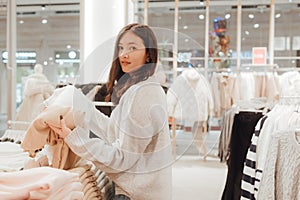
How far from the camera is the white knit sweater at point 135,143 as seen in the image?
1250 millimetres

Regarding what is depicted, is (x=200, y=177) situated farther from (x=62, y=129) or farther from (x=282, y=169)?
(x=62, y=129)

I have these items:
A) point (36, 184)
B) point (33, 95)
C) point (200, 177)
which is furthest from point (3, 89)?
point (200, 177)

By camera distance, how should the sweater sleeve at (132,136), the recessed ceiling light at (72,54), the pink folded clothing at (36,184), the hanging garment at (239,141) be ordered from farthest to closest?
the recessed ceiling light at (72,54)
the hanging garment at (239,141)
the sweater sleeve at (132,136)
the pink folded clothing at (36,184)

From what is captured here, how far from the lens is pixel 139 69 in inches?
50.9

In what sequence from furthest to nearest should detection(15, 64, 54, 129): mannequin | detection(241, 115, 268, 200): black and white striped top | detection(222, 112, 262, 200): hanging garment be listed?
1. detection(15, 64, 54, 129): mannequin
2. detection(222, 112, 262, 200): hanging garment
3. detection(241, 115, 268, 200): black and white striped top

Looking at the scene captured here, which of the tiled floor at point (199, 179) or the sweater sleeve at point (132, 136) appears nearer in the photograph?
the sweater sleeve at point (132, 136)

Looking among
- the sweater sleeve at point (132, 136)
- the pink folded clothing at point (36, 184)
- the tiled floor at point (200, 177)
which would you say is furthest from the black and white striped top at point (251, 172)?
the pink folded clothing at point (36, 184)

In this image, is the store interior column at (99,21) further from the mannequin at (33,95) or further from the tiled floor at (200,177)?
the tiled floor at (200,177)

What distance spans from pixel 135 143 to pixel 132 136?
0.03 m

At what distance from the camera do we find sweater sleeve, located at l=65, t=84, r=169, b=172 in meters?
1.24

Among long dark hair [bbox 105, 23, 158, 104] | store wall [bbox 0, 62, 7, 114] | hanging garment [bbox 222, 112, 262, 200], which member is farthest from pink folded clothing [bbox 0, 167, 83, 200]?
store wall [bbox 0, 62, 7, 114]

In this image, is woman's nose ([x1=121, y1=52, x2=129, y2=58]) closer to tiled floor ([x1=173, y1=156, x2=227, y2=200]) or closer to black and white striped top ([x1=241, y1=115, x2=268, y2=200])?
black and white striped top ([x1=241, y1=115, x2=268, y2=200])

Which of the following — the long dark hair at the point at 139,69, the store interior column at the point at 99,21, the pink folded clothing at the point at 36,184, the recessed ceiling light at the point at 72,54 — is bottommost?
the pink folded clothing at the point at 36,184

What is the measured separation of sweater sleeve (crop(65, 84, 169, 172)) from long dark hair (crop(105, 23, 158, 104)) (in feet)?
0.13
